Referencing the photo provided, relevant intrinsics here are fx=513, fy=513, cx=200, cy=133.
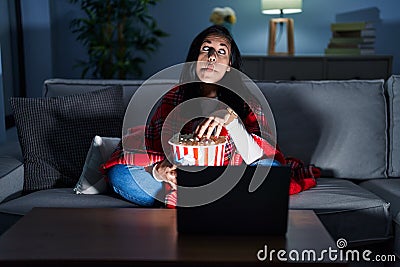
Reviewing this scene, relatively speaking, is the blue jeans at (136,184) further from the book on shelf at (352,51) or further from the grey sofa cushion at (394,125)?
the book on shelf at (352,51)

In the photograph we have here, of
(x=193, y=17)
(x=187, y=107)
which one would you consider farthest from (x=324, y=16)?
(x=187, y=107)

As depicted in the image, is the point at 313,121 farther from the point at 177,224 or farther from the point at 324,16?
the point at 324,16

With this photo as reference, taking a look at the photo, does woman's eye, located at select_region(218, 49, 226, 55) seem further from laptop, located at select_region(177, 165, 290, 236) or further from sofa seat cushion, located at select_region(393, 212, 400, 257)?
sofa seat cushion, located at select_region(393, 212, 400, 257)

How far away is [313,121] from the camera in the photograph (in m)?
2.02

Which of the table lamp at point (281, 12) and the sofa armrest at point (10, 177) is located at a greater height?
the table lamp at point (281, 12)

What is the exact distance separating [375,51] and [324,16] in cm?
47

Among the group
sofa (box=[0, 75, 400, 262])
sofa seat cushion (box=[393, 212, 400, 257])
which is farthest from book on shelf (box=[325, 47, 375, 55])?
sofa seat cushion (box=[393, 212, 400, 257])

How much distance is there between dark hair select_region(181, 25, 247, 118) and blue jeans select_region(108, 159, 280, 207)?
237 mm

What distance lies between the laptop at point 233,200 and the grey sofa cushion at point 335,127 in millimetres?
922

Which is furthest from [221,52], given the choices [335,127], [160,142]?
[335,127]

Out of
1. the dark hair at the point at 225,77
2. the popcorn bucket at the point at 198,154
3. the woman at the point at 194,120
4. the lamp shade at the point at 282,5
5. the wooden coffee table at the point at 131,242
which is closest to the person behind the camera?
the wooden coffee table at the point at 131,242

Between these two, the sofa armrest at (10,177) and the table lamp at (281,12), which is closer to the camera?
the sofa armrest at (10,177)

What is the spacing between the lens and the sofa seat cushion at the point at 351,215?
5.31 ft

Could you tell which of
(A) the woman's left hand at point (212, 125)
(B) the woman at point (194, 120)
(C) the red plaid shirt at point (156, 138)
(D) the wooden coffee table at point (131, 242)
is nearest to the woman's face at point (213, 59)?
(B) the woman at point (194, 120)
